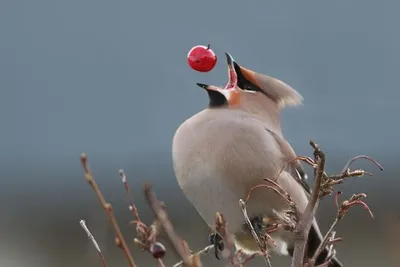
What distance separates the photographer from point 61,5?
194 feet

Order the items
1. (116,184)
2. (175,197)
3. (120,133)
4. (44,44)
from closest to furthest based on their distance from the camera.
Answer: (175,197)
(116,184)
(120,133)
(44,44)

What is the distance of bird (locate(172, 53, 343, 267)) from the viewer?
10.9 ft

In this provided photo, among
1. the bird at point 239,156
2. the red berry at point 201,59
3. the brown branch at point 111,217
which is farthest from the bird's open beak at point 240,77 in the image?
the brown branch at point 111,217

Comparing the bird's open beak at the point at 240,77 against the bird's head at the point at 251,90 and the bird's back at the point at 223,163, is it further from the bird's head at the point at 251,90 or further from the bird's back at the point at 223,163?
the bird's back at the point at 223,163

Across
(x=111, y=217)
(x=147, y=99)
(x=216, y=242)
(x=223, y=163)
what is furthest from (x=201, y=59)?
(x=147, y=99)

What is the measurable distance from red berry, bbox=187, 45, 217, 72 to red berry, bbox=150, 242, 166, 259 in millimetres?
1113

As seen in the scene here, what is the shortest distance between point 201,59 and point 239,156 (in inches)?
15.4

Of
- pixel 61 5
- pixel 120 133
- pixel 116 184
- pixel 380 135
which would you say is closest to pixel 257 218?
pixel 116 184

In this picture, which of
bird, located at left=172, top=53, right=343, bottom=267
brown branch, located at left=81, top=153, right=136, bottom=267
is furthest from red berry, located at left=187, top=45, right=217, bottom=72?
brown branch, located at left=81, top=153, right=136, bottom=267

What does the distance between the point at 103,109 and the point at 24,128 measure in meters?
2.42

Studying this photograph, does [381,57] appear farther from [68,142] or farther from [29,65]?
[29,65]

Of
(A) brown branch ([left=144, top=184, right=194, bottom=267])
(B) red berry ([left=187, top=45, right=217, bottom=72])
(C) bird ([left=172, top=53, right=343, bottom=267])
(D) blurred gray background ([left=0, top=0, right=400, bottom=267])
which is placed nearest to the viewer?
(A) brown branch ([left=144, top=184, right=194, bottom=267])

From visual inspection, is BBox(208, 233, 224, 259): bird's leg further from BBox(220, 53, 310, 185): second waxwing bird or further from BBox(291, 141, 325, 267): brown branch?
BBox(291, 141, 325, 267): brown branch

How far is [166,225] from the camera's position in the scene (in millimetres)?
1934
